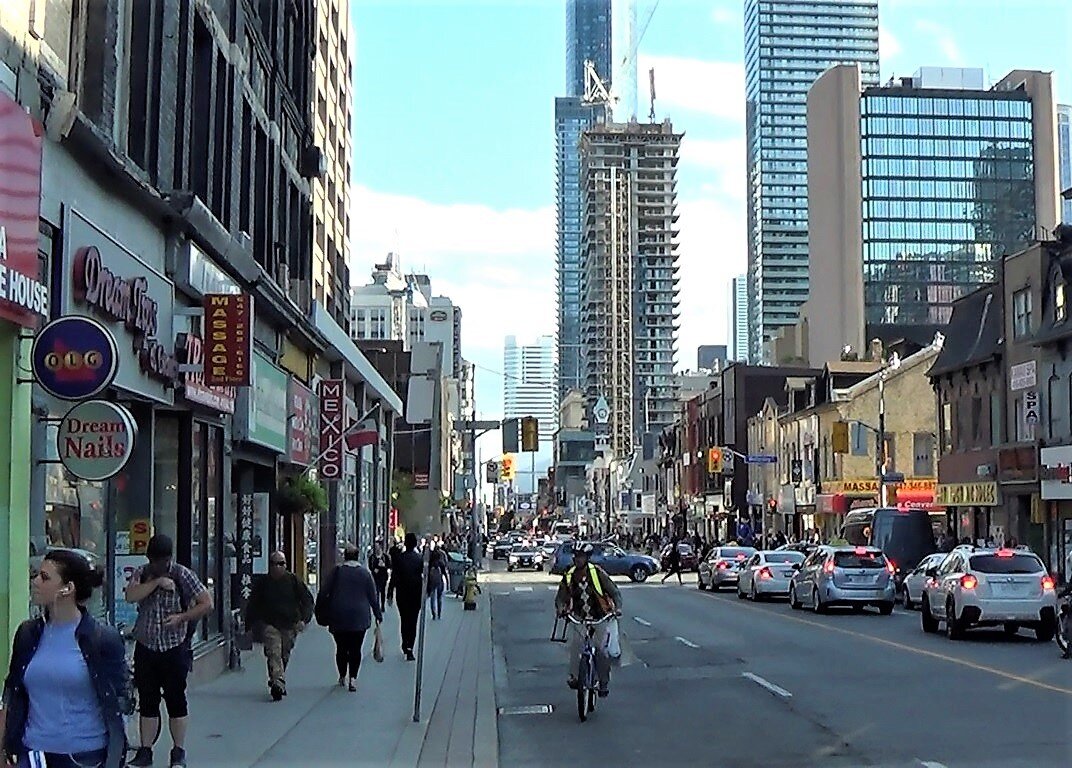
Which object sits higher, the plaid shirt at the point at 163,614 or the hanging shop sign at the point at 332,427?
the hanging shop sign at the point at 332,427

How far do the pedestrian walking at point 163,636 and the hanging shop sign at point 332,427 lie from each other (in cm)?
1894

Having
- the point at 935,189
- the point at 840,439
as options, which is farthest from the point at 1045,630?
the point at 935,189

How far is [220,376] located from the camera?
18469mm

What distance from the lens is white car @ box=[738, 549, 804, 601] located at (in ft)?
131

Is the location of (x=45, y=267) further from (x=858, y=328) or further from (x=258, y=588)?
(x=858, y=328)

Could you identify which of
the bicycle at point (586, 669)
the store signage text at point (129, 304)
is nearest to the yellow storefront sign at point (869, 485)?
the bicycle at point (586, 669)

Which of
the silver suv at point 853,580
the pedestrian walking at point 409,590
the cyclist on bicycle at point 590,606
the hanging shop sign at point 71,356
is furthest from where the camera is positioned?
the silver suv at point 853,580

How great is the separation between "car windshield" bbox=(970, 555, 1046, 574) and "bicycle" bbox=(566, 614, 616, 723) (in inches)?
452

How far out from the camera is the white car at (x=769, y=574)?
40.1 metres

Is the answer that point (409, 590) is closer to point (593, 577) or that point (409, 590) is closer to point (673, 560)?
point (593, 577)

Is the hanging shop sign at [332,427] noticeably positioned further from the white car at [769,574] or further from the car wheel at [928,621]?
the white car at [769,574]

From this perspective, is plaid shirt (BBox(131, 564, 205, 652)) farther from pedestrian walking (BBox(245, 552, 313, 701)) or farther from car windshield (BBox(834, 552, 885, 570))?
car windshield (BBox(834, 552, 885, 570))

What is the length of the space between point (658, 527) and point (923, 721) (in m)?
108

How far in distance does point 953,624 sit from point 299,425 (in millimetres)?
12481
